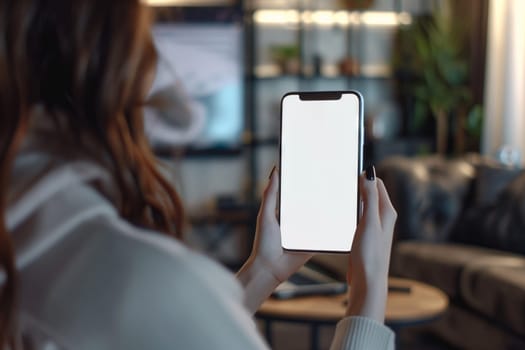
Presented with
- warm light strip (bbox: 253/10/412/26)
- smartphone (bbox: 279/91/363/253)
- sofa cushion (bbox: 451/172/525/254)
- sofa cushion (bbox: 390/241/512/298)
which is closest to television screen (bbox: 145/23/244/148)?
warm light strip (bbox: 253/10/412/26)

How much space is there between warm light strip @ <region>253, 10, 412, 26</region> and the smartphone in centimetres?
414

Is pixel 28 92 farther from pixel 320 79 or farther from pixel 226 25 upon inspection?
pixel 320 79

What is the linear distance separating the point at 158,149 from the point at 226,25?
95 cm

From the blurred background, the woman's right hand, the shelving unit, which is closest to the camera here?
the woman's right hand

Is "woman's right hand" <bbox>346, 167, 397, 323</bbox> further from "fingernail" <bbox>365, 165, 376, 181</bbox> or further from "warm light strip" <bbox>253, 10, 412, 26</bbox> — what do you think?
"warm light strip" <bbox>253, 10, 412, 26</bbox>

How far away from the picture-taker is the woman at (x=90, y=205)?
0.44 m

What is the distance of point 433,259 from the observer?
3.13 m

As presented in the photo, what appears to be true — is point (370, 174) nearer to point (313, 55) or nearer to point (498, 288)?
point (498, 288)

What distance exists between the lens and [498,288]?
2.69 meters

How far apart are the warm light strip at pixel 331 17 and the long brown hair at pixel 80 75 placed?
4604 mm

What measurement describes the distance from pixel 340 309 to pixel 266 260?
4.48 ft

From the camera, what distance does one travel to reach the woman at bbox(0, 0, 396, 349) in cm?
44

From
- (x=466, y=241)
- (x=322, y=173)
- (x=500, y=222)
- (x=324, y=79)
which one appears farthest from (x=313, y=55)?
(x=322, y=173)

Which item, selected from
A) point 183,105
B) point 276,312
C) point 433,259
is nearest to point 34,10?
point 183,105
